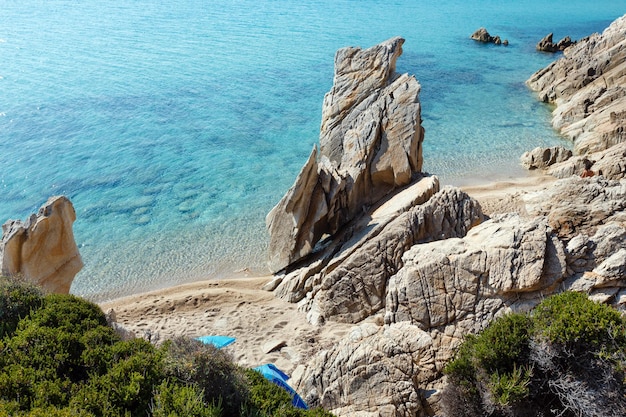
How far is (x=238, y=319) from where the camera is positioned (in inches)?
661

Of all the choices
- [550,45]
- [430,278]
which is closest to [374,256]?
[430,278]

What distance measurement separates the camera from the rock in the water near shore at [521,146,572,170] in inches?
1077

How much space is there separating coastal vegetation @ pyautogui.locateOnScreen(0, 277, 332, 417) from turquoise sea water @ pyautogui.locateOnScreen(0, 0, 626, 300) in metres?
10.2

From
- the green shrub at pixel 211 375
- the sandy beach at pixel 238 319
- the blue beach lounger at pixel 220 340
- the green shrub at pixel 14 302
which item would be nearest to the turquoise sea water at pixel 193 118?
the sandy beach at pixel 238 319

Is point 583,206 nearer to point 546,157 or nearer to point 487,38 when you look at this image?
point 546,157

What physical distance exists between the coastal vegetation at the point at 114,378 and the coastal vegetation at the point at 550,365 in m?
3.08

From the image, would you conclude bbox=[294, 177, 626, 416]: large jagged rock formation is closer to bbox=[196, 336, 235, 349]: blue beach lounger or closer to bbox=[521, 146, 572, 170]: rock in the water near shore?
bbox=[196, 336, 235, 349]: blue beach lounger

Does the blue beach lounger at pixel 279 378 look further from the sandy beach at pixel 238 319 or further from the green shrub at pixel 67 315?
the green shrub at pixel 67 315

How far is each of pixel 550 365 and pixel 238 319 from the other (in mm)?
9872

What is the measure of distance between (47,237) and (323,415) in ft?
33.0

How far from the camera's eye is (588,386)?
371 inches

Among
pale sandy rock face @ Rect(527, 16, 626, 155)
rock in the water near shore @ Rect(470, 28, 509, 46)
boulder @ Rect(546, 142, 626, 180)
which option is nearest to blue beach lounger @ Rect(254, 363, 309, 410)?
boulder @ Rect(546, 142, 626, 180)

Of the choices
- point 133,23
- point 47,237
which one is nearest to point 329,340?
point 47,237

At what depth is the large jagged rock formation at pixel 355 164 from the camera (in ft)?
59.7
